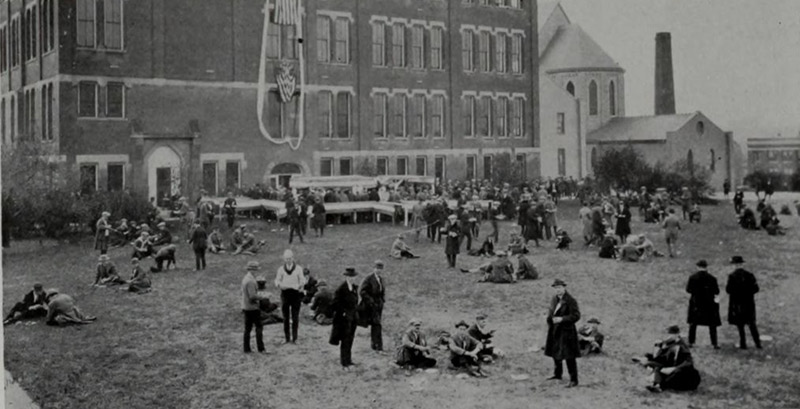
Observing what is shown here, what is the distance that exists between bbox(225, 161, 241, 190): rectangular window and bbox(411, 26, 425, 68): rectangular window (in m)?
13.0

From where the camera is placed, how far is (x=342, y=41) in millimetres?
43938

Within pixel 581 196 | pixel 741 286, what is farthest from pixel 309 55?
pixel 741 286

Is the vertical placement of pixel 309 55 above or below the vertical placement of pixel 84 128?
above

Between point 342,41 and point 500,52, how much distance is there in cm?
1259

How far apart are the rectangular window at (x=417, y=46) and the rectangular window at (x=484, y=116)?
17.6 feet

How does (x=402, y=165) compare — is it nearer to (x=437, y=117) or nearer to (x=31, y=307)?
(x=437, y=117)

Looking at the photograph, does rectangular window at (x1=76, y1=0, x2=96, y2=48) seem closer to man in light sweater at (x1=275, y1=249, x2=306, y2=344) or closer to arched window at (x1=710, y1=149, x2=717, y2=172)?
man in light sweater at (x1=275, y1=249, x2=306, y2=344)

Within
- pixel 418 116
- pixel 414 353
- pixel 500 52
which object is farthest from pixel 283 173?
pixel 414 353

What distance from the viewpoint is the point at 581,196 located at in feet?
145

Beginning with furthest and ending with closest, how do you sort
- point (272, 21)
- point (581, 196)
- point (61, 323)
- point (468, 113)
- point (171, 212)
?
1. point (468, 113)
2. point (581, 196)
3. point (272, 21)
4. point (171, 212)
5. point (61, 323)

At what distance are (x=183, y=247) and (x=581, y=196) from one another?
2476 centimetres

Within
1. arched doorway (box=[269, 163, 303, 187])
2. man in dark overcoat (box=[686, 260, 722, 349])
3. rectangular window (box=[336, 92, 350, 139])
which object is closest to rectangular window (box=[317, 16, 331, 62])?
rectangular window (box=[336, 92, 350, 139])

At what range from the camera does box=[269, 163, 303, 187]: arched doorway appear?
137ft

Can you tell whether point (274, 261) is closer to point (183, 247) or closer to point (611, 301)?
point (183, 247)
